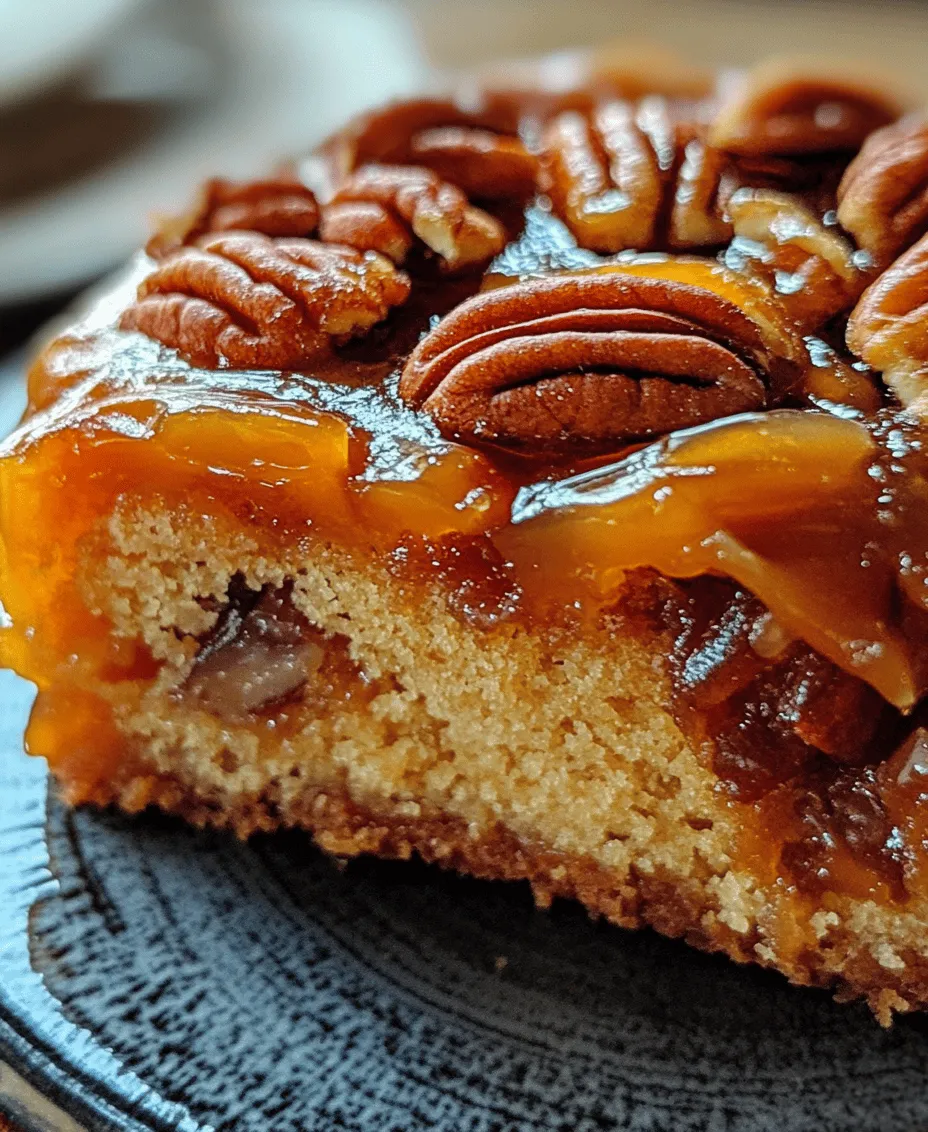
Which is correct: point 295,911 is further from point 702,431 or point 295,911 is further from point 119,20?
point 119,20

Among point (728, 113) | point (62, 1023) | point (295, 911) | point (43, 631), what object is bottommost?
point (295, 911)

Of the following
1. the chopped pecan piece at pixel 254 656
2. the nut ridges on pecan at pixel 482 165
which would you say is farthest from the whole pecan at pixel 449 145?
the chopped pecan piece at pixel 254 656

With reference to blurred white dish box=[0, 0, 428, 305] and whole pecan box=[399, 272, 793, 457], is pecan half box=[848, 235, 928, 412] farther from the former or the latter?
blurred white dish box=[0, 0, 428, 305]

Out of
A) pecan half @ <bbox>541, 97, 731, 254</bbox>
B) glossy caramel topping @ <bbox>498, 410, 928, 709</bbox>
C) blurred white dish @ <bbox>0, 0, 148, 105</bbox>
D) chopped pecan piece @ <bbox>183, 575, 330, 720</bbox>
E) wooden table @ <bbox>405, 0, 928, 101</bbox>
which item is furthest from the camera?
wooden table @ <bbox>405, 0, 928, 101</bbox>

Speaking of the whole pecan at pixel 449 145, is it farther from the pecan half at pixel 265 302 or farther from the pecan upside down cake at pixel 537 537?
the pecan half at pixel 265 302

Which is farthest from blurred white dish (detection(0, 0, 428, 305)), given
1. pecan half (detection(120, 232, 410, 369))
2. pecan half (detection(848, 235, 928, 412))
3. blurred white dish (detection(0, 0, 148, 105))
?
pecan half (detection(848, 235, 928, 412))

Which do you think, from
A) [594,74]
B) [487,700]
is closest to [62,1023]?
[487,700]

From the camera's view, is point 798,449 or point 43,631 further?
point 43,631
